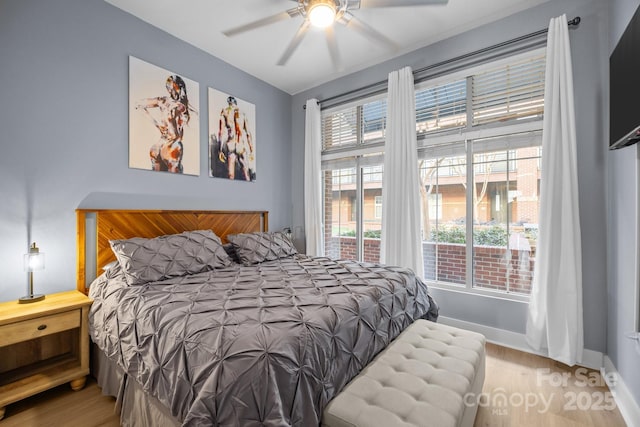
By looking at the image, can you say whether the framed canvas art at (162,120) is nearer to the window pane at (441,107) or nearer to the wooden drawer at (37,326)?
the wooden drawer at (37,326)

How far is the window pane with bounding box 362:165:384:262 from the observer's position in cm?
358

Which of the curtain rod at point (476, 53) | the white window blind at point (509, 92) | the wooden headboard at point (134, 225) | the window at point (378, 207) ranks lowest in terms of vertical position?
the wooden headboard at point (134, 225)

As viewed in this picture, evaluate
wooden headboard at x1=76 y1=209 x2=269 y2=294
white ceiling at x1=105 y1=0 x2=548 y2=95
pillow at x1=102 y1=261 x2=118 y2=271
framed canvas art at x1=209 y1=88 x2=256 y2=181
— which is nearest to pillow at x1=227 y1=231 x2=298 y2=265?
wooden headboard at x1=76 y1=209 x2=269 y2=294

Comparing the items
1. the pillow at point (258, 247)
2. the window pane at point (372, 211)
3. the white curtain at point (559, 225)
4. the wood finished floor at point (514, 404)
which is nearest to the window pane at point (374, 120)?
the window pane at point (372, 211)

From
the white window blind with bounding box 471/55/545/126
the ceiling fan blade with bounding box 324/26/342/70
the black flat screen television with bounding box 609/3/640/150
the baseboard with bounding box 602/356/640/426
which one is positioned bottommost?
the baseboard with bounding box 602/356/640/426

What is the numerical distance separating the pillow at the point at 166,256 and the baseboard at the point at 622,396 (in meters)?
2.86

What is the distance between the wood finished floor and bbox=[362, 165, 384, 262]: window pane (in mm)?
1735

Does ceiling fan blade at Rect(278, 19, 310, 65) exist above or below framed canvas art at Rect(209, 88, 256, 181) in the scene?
above

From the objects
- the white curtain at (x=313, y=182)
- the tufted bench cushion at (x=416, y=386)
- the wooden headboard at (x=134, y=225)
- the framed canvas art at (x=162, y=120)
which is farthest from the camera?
the white curtain at (x=313, y=182)

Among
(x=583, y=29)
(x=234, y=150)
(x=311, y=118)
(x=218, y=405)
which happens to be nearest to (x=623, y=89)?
(x=583, y=29)

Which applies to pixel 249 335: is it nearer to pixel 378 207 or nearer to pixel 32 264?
pixel 32 264

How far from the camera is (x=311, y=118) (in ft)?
12.9

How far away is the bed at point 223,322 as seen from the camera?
42.3 inches

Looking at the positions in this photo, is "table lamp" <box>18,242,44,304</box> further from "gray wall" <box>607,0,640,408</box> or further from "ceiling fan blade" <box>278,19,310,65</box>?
"gray wall" <box>607,0,640,408</box>
